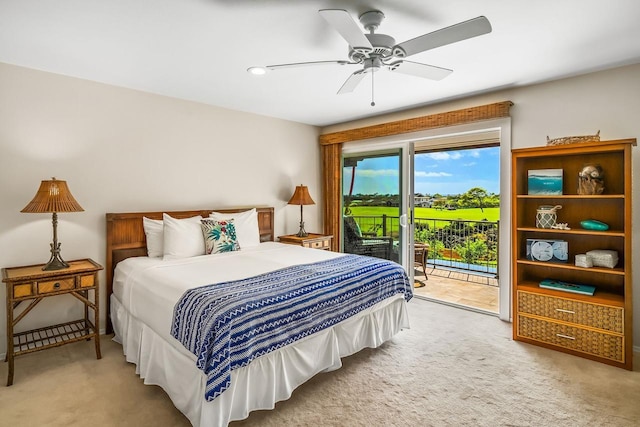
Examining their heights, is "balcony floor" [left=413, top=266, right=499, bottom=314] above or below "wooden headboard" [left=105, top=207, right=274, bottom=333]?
below

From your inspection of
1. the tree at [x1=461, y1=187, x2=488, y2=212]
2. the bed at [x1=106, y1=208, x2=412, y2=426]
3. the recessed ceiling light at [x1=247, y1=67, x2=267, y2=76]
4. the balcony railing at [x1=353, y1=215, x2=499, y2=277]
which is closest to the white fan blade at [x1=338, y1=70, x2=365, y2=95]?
the recessed ceiling light at [x1=247, y1=67, x2=267, y2=76]

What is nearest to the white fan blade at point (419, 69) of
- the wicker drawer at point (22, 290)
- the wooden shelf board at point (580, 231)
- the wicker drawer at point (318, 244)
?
the wooden shelf board at point (580, 231)

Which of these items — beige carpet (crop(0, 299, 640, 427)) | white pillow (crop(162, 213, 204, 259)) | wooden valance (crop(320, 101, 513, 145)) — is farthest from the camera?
wooden valance (crop(320, 101, 513, 145))

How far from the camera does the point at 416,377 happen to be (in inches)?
96.6

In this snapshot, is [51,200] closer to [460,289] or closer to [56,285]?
[56,285]

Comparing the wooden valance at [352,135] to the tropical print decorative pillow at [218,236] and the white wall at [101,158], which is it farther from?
the tropical print decorative pillow at [218,236]

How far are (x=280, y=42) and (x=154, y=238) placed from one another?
2202 millimetres

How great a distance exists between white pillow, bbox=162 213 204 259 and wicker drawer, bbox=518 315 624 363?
10.4 ft

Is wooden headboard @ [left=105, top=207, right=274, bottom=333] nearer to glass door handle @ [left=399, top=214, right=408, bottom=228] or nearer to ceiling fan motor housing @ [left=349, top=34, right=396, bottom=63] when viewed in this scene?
ceiling fan motor housing @ [left=349, top=34, right=396, bottom=63]

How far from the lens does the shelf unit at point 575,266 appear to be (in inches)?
102

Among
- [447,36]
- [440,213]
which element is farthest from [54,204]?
[440,213]

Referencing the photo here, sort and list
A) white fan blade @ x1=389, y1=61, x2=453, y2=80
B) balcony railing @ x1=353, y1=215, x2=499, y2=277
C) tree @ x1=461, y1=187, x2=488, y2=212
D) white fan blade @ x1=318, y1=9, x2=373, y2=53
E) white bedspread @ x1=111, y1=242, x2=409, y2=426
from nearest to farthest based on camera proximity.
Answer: white fan blade @ x1=318, y1=9, x2=373, y2=53
white bedspread @ x1=111, y1=242, x2=409, y2=426
white fan blade @ x1=389, y1=61, x2=453, y2=80
balcony railing @ x1=353, y1=215, x2=499, y2=277
tree @ x1=461, y1=187, x2=488, y2=212

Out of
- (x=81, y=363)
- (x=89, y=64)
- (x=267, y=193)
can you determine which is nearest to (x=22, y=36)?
(x=89, y=64)

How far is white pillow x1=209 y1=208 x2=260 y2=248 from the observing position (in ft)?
12.4
